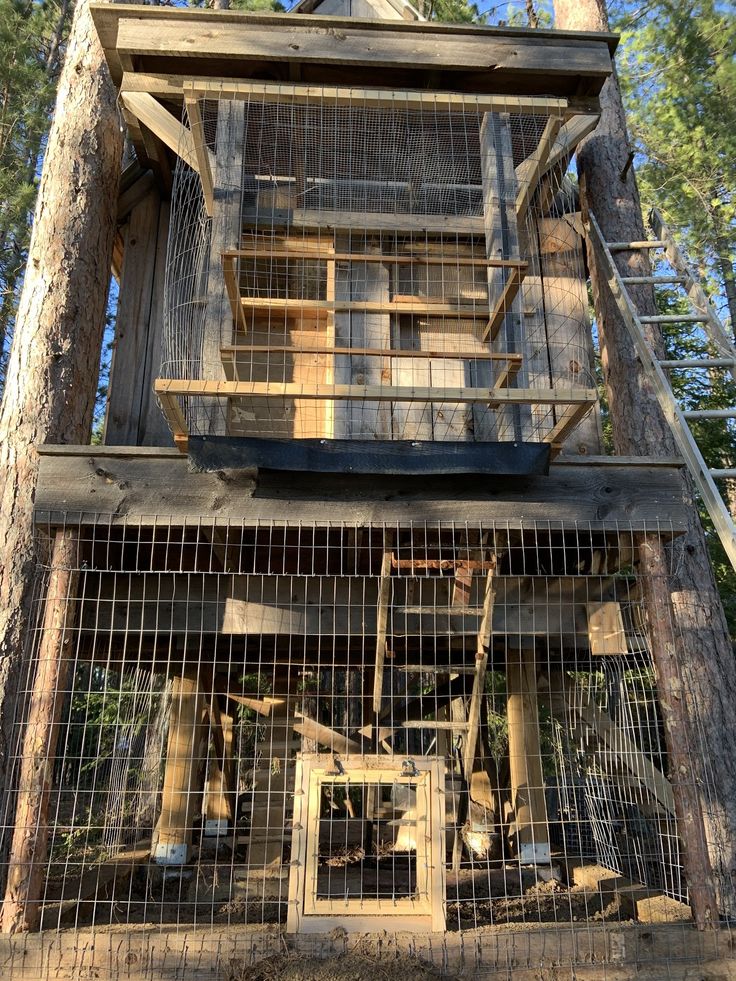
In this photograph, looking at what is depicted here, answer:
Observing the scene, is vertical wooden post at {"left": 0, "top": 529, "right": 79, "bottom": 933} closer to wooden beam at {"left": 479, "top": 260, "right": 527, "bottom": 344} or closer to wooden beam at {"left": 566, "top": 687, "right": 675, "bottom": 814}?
wooden beam at {"left": 479, "top": 260, "right": 527, "bottom": 344}

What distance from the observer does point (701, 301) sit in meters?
6.15

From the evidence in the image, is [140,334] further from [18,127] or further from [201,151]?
[18,127]

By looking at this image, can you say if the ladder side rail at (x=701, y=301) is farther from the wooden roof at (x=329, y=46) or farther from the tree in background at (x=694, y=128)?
the tree in background at (x=694, y=128)

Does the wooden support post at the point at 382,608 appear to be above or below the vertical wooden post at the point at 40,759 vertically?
above

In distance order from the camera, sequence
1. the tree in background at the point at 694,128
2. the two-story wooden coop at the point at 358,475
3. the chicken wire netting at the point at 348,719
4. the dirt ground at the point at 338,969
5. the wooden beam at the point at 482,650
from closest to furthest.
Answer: the dirt ground at the point at 338,969 < the chicken wire netting at the point at 348,719 < the two-story wooden coop at the point at 358,475 < the wooden beam at the point at 482,650 < the tree in background at the point at 694,128

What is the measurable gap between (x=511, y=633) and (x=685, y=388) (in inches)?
382

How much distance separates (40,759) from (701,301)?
535cm

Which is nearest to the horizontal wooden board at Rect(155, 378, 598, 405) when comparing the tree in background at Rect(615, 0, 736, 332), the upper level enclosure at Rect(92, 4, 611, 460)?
the upper level enclosure at Rect(92, 4, 611, 460)

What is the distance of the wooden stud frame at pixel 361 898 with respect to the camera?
4.18m

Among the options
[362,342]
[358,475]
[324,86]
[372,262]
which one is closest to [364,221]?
[372,262]

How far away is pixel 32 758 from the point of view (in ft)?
13.9

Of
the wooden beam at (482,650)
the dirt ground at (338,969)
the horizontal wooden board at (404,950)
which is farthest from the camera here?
the wooden beam at (482,650)

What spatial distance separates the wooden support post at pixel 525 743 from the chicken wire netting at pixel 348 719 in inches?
0.9

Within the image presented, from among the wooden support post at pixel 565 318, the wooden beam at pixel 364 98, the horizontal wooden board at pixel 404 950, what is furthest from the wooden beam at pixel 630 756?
the wooden beam at pixel 364 98
